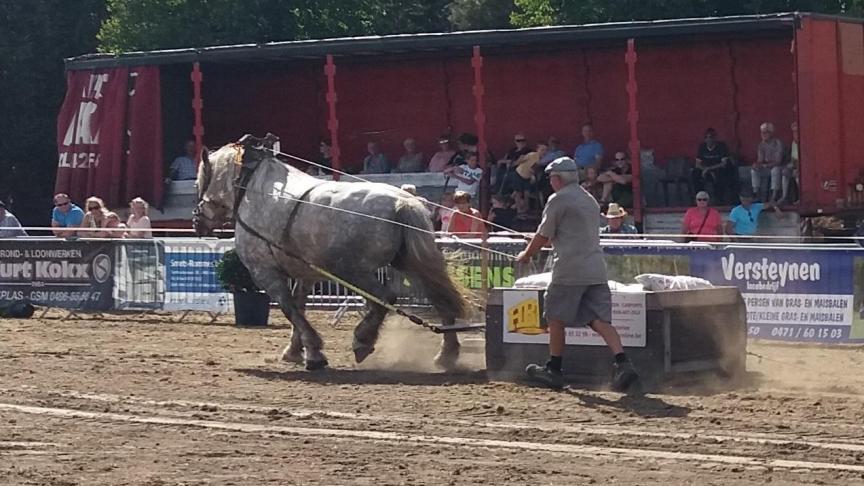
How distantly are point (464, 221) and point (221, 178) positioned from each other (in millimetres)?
3794

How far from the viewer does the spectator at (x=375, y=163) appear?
81.6 feet

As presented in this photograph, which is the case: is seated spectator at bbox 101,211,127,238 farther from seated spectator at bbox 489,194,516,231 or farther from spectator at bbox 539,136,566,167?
spectator at bbox 539,136,566,167

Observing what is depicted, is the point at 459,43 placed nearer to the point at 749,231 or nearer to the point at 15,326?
the point at 749,231

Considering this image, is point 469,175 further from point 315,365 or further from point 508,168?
point 315,365

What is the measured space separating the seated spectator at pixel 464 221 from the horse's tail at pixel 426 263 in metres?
3.37

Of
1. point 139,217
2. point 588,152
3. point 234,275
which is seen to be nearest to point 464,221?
point 234,275

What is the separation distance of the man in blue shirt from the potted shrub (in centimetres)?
595

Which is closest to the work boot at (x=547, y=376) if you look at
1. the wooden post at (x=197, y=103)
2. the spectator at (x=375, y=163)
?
the spectator at (x=375, y=163)

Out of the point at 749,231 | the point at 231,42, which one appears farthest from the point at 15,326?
the point at 231,42

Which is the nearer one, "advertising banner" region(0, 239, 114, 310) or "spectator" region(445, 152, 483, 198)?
"advertising banner" region(0, 239, 114, 310)

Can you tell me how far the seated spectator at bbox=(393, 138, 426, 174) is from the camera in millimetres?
24781

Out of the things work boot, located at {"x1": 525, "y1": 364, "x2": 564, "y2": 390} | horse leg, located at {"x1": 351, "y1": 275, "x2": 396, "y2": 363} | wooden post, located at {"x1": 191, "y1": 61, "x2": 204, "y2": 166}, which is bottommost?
work boot, located at {"x1": 525, "y1": 364, "x2": 564, "y2": 390}

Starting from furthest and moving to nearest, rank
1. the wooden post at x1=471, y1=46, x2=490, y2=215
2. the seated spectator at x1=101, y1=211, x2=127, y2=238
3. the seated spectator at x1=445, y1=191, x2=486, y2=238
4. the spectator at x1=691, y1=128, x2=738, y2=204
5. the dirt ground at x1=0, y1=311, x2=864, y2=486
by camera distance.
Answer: the wooden post at x1=471, y1=46, x2=490, y2=215, the spectator at x1=691, y1=128, x2=738, y2=204, the seated spectator at x1=101, y1=211, x2=127, y2=238, the seated spectator at x1=445, y1=191, x2=486, y2=238, the dirt ground at x1=0, y1=311, x2=864, y2=486

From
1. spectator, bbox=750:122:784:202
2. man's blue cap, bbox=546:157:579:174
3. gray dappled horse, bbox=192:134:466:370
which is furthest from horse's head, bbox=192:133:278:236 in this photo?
spectator, bbox=750:122:784:202
